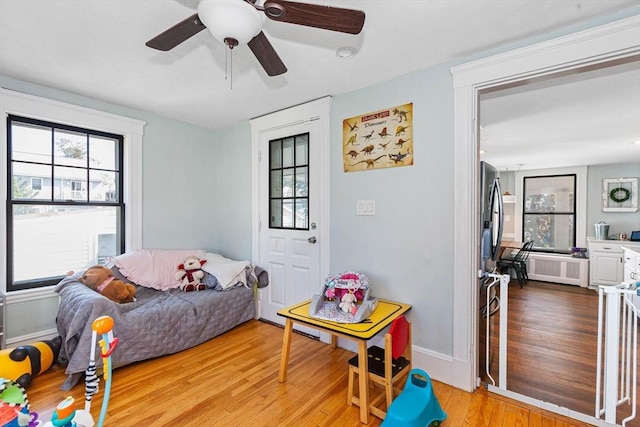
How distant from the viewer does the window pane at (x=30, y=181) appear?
2574mm

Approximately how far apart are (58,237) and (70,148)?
0.87 metres

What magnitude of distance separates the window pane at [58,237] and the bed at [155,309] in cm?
30

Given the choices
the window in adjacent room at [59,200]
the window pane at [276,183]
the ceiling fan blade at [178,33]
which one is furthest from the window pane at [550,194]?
the window in adjacent room at [59,200]

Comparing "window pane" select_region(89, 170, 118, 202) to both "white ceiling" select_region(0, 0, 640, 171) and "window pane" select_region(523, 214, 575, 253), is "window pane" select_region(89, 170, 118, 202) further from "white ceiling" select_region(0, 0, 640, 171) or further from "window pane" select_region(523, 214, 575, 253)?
"window pane" select_region(523, 214, 575, 253)

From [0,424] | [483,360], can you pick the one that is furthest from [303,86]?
[483,360]

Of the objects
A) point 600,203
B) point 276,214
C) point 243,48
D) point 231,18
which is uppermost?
point 243,48

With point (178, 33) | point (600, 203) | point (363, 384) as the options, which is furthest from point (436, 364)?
point (600, 203)

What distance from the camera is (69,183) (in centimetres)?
285

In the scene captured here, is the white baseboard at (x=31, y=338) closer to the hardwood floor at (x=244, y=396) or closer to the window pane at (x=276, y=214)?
the hardwood floor at (x=244, y=396)

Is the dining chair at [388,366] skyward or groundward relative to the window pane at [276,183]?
groundward

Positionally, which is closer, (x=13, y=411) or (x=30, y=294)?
(x=13, y=411)

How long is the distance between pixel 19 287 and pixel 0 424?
Answer: 7.02 ft

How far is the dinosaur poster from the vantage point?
2.34 m

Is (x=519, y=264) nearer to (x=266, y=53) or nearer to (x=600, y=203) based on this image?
(x=600, y=203)
